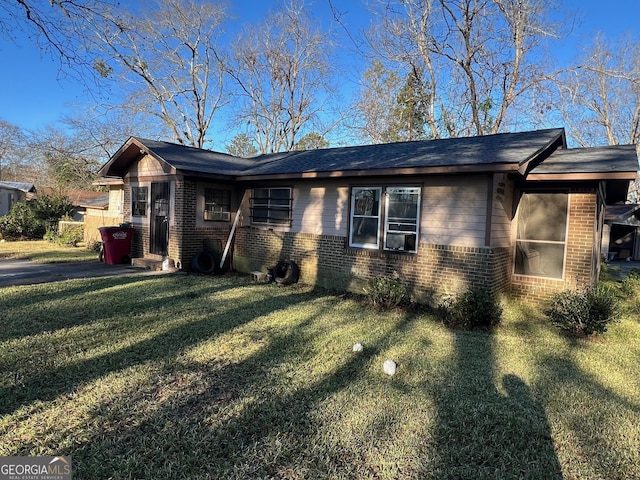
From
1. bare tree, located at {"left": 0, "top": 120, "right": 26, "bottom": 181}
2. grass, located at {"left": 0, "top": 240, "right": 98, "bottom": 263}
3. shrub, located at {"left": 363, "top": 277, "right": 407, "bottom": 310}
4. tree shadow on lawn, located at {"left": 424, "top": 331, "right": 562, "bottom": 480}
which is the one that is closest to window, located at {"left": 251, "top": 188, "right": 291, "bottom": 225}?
shrub, located at {"left": 363, "top": 277, "right": 407, "bottom": 310}

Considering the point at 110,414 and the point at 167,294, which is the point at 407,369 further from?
the point at 167,294

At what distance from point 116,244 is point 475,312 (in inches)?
373

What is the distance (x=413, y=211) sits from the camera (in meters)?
7.80

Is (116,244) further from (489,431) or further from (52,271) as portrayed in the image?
(489,431)

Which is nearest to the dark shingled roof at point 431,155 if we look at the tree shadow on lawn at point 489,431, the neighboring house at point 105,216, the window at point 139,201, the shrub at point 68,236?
the window at point 139,201

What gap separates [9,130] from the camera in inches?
1596

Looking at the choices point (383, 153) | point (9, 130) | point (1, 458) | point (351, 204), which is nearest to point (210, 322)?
point (1, 458)

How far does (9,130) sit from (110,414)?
49.6 m

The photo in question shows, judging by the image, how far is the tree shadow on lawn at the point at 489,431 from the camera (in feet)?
8.63

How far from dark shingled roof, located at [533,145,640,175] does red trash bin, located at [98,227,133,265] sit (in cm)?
1021

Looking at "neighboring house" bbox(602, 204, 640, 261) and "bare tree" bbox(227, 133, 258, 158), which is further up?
"bare tree" bbox(227, 133, 258, 158)

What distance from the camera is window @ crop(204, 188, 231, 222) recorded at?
10460 millimetres

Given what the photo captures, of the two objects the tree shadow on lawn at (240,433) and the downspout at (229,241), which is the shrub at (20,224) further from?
the tree shadow on lawn at (240,433)

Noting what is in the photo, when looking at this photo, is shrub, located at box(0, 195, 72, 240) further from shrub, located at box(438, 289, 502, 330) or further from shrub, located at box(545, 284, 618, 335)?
shrub, located at box(545, 284, 618, 335)
